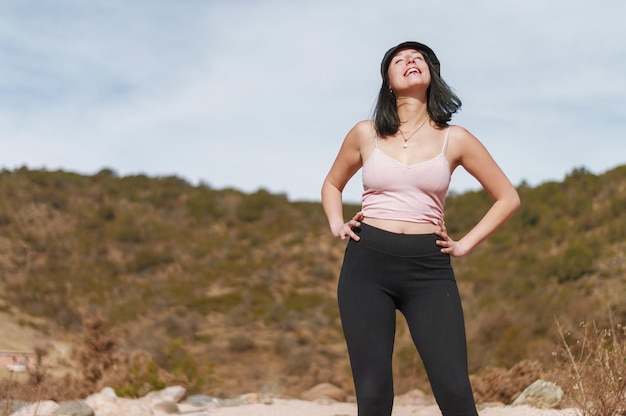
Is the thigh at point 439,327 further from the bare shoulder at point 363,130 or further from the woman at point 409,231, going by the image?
the bare shoulder at point 363,130

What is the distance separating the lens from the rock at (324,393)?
10125 millimetres

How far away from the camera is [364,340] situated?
303 centimetres

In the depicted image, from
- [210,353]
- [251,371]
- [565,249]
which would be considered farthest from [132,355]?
[565,249]

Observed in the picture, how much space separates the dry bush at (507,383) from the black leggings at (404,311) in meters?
5.72

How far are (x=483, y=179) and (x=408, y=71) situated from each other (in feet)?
1.83

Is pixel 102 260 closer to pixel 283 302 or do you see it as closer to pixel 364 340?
pixel 283 302

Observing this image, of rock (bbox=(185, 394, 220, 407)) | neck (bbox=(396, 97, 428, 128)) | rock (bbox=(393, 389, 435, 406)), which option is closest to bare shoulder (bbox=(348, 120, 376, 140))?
neck (bbox=(396, 97, 428, 128))

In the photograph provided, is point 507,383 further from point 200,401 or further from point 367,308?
point 367,308

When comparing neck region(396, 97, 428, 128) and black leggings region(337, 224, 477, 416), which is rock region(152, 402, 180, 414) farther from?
neck region(396, 97, 428, 128)

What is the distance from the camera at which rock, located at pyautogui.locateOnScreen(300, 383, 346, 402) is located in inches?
399

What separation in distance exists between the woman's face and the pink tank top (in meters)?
0.35

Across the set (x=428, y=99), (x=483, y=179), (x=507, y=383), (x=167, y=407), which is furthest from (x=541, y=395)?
(x=428, y=99)

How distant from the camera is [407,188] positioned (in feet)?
10.4

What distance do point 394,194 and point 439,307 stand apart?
48cm
